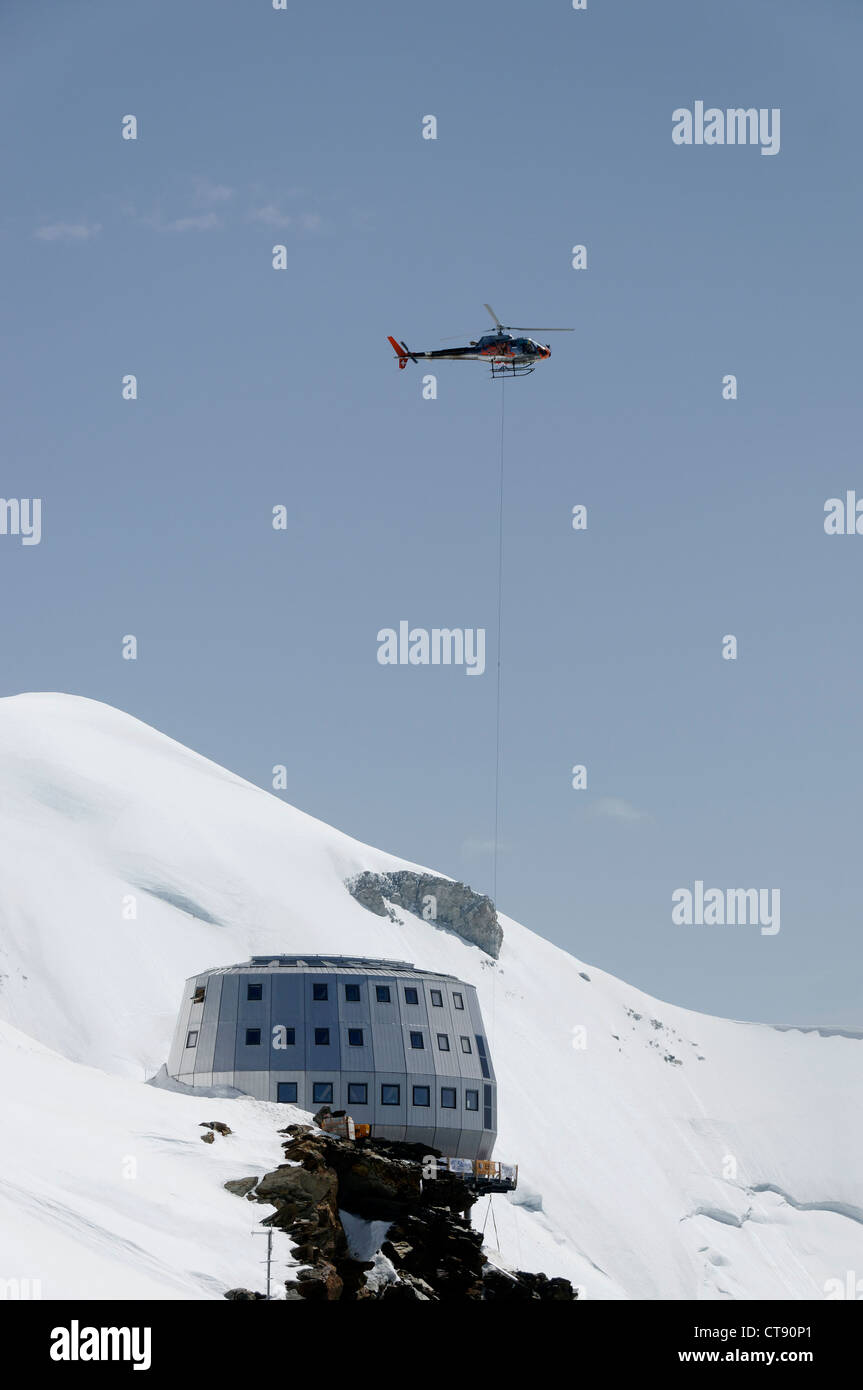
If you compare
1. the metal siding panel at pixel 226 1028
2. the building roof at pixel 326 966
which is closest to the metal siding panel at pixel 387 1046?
the building roof at pixel 326 966

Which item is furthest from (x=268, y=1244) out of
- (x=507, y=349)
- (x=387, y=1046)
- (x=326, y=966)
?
(x=507, y=349)

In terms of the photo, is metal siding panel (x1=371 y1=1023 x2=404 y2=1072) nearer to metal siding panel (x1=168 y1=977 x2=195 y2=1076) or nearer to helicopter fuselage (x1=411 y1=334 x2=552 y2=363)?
metal siding panel (x1=168 y1=977 x2=195 y2=1076)

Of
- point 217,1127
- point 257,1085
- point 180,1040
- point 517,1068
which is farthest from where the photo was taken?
point 517,1068

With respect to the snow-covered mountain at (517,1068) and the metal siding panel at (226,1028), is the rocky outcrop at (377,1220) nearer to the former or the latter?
the metal siding panel at (226,1028)

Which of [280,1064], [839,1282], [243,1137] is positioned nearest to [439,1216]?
[243,1137]

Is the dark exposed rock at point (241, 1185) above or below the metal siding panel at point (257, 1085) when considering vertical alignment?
below

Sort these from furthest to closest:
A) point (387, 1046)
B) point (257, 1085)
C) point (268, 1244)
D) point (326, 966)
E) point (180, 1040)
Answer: point (180, 1040) < point (326, 966) < point (387, 1046) < point (257, 1085) < point (268, 1244)

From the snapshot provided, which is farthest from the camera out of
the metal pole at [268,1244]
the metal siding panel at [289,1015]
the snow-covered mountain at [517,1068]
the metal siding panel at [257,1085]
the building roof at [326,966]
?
the snow-covered mountain at [517,1068]

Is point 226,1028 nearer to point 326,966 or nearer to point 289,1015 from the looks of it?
point 289,1015
